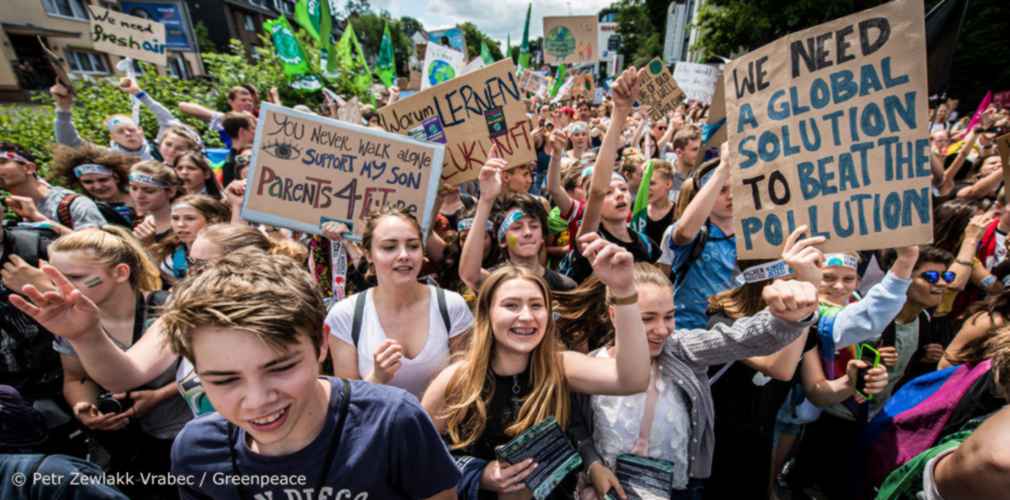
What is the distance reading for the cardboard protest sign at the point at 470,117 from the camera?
12.2 feet

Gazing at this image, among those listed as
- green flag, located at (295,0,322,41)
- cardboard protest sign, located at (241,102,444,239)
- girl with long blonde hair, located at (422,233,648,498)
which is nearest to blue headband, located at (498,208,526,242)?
cardboard protest sign, located at (241,102,444,239)

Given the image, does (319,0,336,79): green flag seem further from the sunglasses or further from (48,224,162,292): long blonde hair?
the sunglasses

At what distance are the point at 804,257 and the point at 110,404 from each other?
10.1 ft

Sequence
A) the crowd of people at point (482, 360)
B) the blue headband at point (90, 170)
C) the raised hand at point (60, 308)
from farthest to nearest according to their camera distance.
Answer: the blue headband at point (90, 170)
the raised hand at point (60, 308)
the crowd of people at point (482, 360)

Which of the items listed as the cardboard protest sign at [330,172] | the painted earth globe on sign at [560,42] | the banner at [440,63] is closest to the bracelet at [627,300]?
the cardboard protest sign at [330,172]

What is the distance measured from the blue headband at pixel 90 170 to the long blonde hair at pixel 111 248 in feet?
8.04

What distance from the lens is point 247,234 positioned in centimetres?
280

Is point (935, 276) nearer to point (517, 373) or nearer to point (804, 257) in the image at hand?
point (804, 257)

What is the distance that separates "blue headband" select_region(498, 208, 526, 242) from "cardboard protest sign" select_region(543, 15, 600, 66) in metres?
13.7

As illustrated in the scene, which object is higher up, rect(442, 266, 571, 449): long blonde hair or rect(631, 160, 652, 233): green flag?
rect(631, 160, 652, 233): green flag

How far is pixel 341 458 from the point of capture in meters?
1.37

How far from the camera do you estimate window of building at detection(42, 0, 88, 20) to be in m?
24.4

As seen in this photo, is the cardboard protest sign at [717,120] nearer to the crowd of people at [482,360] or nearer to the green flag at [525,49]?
the crowd of people at [482,360]

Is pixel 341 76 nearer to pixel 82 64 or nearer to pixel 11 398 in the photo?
pixel 11 398
